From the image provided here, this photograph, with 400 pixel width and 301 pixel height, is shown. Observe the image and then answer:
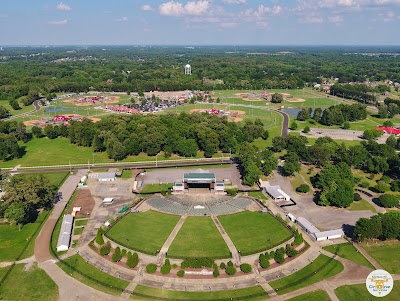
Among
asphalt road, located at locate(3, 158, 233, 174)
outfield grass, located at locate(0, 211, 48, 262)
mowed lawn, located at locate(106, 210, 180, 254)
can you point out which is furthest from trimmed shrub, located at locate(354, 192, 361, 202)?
outfield grass, located at locate(0, 211, 48, 262)

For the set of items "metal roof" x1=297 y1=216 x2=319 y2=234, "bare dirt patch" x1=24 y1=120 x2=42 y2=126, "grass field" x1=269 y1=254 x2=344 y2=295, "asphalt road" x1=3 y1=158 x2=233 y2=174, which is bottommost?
"asphalt road" x1=3 y1=158 x2=233 y2=174

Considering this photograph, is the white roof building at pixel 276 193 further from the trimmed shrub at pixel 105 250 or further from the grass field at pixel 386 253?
the trimmed shrub at pixel 105 250

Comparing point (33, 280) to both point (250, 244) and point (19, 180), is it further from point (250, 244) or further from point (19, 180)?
point (250, 244)

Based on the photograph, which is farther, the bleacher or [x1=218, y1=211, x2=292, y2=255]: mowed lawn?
the bleacher

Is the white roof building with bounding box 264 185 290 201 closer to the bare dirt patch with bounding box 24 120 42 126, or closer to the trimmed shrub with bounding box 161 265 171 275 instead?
the trimmed shrub with bounding box 161 265 171 275

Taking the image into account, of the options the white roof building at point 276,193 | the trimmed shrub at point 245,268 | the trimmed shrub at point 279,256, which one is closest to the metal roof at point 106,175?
the white roof building at point 276,193

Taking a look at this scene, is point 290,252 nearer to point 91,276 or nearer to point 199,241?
point 199,241

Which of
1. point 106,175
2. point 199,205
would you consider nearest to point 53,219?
point 106,175
